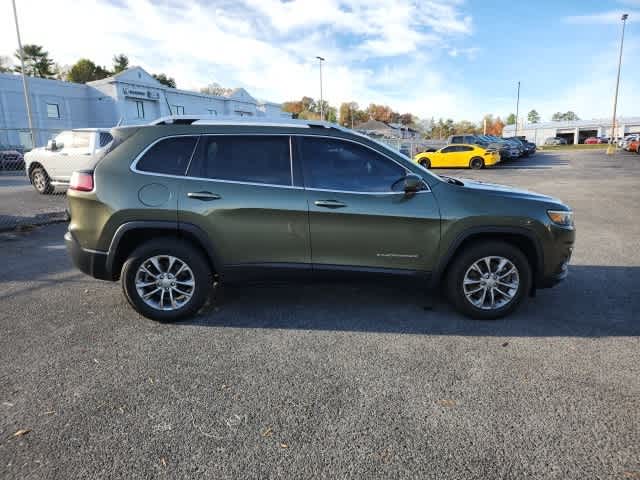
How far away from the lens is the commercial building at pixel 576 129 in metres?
85.4

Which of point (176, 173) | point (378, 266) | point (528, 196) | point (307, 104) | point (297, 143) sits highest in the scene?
point (307, 104)

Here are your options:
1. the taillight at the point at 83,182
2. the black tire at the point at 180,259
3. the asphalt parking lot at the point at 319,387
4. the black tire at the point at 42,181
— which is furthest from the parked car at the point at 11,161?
the black tire at the point at 180,259

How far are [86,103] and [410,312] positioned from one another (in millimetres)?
41702

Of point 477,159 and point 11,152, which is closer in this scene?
point 11,152

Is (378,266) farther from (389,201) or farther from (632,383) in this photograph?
(632,383)

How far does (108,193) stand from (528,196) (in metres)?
3.97

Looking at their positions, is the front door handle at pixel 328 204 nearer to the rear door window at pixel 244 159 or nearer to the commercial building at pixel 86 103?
the rear door window at pixel 244 159

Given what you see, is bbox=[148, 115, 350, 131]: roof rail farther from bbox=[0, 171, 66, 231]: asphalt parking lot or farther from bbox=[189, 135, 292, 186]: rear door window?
bbox=[0, 171, 66, 231]: asphalt parking lot

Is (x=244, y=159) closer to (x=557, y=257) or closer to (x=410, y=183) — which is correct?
(x=410, y=183)

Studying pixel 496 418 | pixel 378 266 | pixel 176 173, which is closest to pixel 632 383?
pixel 496 418

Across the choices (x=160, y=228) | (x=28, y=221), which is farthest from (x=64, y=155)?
(x=160, y=228)

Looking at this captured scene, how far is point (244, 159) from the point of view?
3953mm

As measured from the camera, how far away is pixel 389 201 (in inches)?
153

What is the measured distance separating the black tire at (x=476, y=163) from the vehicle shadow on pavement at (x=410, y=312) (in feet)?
67.1
